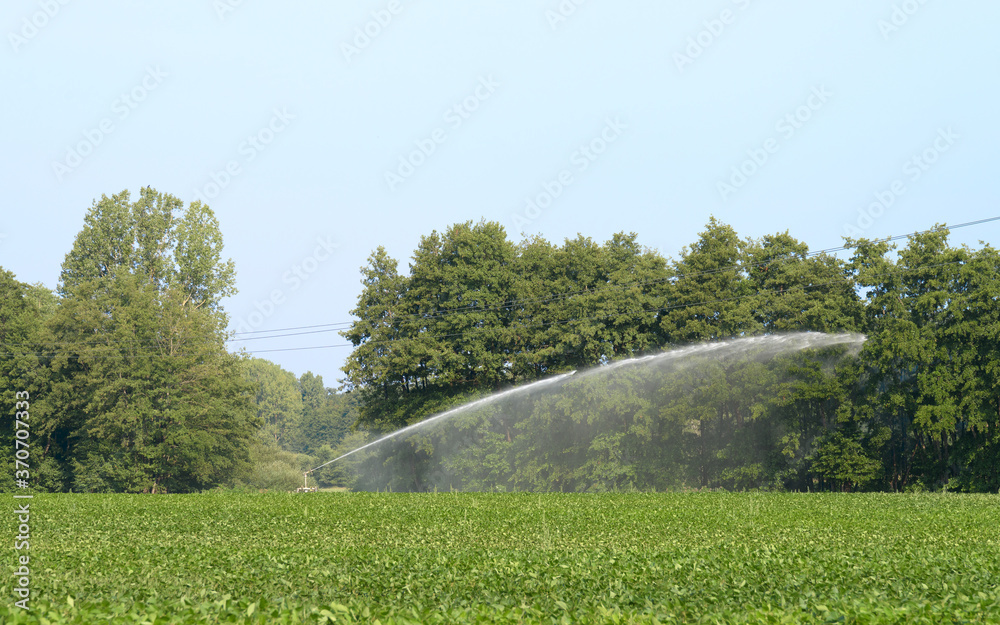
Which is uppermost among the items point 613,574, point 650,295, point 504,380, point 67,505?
point 650,295

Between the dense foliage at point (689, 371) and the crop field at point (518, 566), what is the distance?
53.9 feet

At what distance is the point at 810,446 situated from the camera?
150ft

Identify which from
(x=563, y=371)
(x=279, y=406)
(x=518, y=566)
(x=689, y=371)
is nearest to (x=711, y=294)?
(x=689, y=371)

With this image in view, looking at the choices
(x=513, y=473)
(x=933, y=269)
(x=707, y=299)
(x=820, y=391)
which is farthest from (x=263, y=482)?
(x=933, y=269)

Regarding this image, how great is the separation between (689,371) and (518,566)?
3643cm

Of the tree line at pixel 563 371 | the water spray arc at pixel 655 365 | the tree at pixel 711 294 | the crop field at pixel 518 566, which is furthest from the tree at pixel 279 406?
the crop field at pixel 518 566

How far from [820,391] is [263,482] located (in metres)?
36.0

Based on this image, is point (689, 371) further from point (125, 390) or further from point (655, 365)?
point (125, 390)

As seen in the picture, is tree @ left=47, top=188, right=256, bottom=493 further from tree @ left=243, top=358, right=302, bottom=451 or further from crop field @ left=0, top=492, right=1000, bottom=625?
tree @ left=243, top=358, right=302, bottom=451

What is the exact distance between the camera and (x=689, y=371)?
1898 inches

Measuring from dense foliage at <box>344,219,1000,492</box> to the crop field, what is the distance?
16.4 m

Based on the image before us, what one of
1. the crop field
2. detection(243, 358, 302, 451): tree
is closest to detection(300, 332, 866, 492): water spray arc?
the crop field

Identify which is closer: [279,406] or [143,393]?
[143,393]

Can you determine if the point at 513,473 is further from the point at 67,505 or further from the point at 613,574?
the point at 613,574
